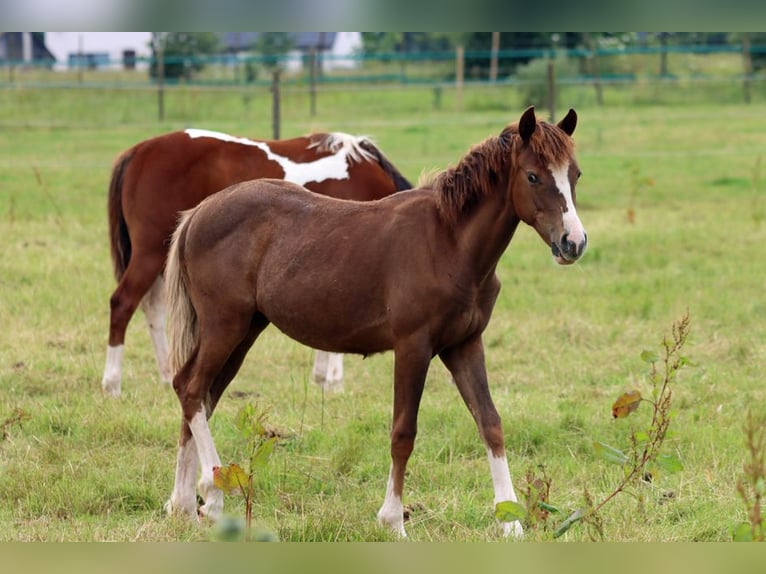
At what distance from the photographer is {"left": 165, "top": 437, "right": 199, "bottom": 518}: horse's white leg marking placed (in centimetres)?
414

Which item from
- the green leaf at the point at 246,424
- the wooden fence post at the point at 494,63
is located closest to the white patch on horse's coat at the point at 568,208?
the green leaf at the point at 246,424

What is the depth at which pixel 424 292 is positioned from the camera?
3.92 meters

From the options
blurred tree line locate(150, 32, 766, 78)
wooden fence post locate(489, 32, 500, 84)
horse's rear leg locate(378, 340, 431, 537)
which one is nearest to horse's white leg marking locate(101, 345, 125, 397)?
horse's rear leg locate(378, 340, 431, 537)

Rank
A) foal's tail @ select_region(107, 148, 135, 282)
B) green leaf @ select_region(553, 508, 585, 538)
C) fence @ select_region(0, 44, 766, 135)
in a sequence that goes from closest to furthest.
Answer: green leaf @ select_region(553, 508, 585, 538) < foal's tail @ select_region(107, 148, 135, 282) < fence @ select_region(0, 44, 766, 135)

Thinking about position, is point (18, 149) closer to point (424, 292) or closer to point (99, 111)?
point (99, 111)

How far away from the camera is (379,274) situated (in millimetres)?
4043

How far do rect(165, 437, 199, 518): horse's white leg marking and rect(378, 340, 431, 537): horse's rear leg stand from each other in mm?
805

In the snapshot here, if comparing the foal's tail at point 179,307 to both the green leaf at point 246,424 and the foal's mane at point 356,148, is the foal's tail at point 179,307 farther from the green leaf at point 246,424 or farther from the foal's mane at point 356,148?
the foal's mane at point 356,148

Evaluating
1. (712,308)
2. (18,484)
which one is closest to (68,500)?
(18,484)

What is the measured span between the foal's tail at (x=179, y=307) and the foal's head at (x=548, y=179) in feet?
5.03

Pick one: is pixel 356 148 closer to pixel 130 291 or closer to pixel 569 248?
pixel 130 291

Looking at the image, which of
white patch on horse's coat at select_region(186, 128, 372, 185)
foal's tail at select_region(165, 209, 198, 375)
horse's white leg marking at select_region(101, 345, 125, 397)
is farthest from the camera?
white patch on horse's coat at select_region(186, 128, 372, 185)

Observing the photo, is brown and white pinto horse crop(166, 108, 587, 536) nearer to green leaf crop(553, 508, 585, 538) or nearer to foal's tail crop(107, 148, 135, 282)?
green leaf crop(553, 508, 585, 538)

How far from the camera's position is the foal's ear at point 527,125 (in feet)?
12.2
